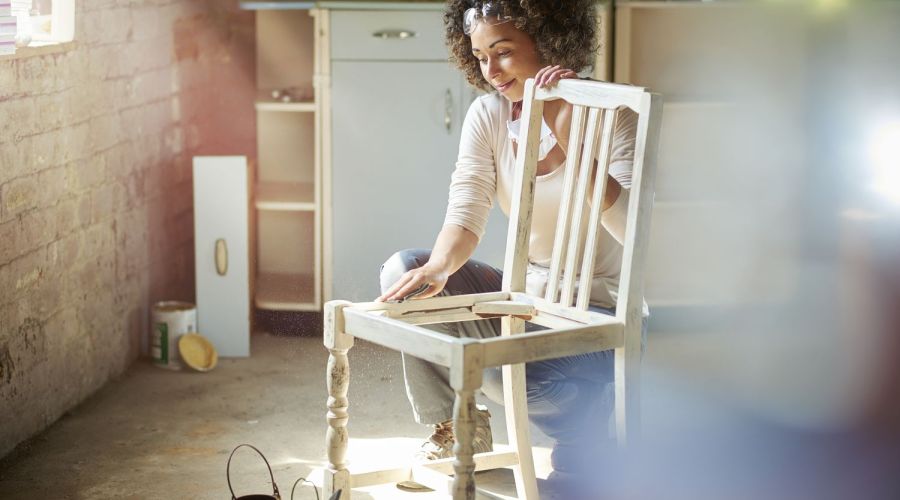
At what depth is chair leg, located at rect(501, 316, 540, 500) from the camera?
2199 mm

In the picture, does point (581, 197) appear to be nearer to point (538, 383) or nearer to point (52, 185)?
point (538, 383)

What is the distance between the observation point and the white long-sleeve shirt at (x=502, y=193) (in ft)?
7.80

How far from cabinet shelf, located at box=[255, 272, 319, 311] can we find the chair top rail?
6.00 feet

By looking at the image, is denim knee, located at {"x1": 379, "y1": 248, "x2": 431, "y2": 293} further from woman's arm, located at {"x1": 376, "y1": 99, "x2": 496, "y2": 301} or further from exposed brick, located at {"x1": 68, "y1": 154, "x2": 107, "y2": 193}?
exposed brick, located at {"x1": 68, "y1": 154, "x2": 107, "y2": 193}

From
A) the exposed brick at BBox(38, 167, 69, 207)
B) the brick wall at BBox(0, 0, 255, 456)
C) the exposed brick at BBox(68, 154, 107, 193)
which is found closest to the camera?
the brick wall at BBox(0, 0, 255, 456)

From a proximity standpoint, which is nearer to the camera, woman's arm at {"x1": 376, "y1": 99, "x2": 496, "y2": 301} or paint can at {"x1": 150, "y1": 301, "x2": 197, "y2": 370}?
woman's arm at {"x1": 376, "y1": 99, "x2": 496, "y2": 301}

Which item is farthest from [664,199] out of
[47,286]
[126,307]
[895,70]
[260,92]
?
[47,286]

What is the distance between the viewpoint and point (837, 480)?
248 centimetres

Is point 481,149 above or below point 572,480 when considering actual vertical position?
above

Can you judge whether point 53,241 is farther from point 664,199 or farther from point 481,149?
point 664,199

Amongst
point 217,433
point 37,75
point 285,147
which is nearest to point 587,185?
point 217,433

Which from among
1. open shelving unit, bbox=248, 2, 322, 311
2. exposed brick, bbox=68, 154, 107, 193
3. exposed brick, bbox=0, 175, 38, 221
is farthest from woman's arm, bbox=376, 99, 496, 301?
open shelving unit, bbox=248, 2, 322, 311

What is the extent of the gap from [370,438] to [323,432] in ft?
0.40

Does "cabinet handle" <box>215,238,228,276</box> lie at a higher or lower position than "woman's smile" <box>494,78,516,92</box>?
lower
